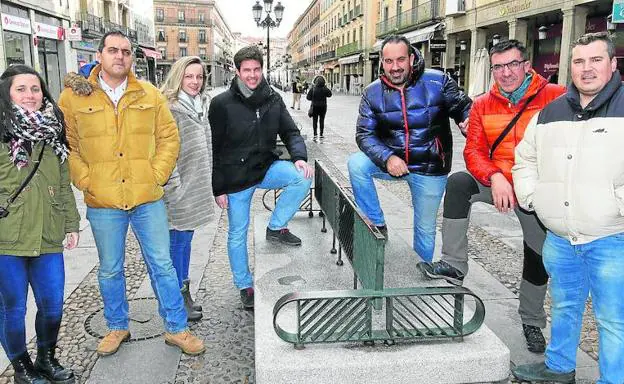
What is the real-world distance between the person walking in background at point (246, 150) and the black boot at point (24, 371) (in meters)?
1.41

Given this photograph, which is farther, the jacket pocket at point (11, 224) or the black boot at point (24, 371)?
the black boot at point (24, 371)

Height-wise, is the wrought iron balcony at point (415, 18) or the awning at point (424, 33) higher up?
the wrought iron balcony at point (415, 18)

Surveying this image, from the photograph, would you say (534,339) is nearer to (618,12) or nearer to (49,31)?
(618,12)

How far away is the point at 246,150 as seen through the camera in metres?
3.63

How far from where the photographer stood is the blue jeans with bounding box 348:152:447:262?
3836mm

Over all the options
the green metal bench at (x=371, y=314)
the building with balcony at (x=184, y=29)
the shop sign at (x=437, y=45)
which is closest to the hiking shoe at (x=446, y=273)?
the green metal bench at (x=371, y=314)

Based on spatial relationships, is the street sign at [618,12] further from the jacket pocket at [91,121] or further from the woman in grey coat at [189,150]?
the jacket pocket at [91,121]

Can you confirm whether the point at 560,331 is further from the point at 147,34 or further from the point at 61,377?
the point at 147,34

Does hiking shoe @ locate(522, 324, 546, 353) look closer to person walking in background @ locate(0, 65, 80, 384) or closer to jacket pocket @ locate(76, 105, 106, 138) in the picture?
person walking in background @ locate(0, 65, 80, 384)

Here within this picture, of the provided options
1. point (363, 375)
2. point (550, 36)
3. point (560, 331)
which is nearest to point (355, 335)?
point (363, 375)

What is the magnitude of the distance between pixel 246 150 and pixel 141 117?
2.93ft

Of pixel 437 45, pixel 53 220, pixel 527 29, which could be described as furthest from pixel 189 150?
pixel 437 45

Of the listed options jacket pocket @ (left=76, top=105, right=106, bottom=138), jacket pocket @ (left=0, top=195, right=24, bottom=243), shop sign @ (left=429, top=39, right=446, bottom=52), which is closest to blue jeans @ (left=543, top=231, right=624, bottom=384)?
jacket pocket @ (left=76, top=105, right=106, bottom=138)

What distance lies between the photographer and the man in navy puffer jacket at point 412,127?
144 inches
